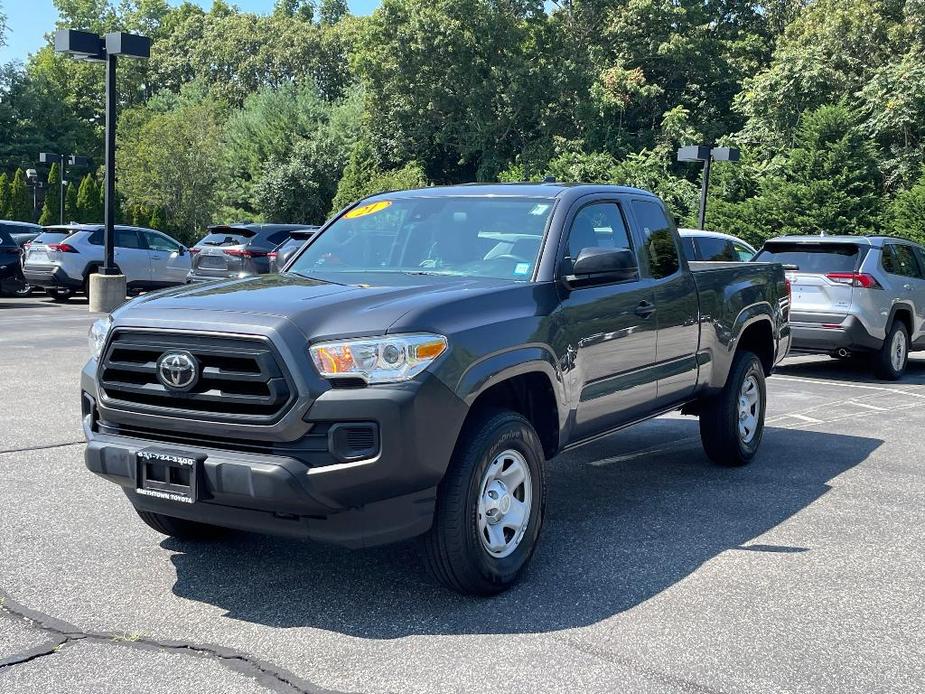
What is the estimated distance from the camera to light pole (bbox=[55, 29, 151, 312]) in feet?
57.7

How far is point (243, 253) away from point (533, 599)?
16.8 meters

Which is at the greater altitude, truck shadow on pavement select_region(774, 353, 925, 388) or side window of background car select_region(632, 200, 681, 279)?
side window of background car select_region(632, 200, 681, 279)

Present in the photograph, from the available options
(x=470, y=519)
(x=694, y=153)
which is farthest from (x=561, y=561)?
(x=694, y=153)

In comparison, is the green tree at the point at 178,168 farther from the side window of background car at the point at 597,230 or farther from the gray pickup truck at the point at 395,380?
the gray pickup truck at the point at 395,380

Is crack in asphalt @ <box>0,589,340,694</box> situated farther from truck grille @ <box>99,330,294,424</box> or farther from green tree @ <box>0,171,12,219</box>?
green tree @ <box>0,171,12,219</box>

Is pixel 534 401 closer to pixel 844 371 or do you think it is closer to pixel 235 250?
pixel 844 371

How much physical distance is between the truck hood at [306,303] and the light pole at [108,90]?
44.6 feet

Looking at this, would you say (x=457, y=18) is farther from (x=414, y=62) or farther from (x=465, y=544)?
(x=465, y=544)

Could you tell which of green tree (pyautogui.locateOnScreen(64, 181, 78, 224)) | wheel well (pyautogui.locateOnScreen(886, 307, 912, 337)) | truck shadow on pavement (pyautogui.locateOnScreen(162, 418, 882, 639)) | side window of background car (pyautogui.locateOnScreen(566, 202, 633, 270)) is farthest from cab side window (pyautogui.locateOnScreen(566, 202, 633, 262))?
green tree (pyautogui.locateOnScreen(64, 181, 78, 224))

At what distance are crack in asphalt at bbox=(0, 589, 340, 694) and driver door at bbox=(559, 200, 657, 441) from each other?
83.9 inches

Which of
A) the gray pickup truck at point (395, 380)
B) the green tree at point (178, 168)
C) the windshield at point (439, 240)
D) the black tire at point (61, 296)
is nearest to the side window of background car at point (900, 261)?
the gray pickup truck at point (395, 380)

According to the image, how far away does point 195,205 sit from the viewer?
51750 millimetres

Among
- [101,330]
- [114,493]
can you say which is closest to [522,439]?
[101,330]

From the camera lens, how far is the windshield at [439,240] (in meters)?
5.43
